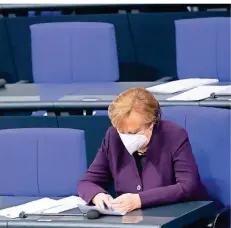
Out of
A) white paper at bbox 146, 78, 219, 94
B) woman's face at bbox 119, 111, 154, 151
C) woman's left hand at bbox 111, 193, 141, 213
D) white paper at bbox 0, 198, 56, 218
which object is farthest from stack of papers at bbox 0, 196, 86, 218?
white paper at bbox 146, 78, 219, 94

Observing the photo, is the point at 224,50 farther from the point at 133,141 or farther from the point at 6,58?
the point at 133,141

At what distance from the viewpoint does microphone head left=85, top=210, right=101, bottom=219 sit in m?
3.90

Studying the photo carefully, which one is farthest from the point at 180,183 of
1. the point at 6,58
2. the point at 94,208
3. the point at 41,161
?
the point at 6,58

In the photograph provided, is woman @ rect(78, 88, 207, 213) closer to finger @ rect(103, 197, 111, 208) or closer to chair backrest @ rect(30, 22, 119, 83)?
finger @ rect(103, 197, 111, 208)

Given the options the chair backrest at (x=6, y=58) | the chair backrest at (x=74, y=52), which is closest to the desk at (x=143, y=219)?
the chair backrest at (x=74, y=52)

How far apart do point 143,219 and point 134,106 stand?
1.72 ft

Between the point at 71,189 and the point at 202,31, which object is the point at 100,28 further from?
the point at 71,189

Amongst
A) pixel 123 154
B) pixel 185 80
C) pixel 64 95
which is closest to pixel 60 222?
pixel 123 154

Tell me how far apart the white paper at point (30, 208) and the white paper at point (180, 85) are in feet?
5.25

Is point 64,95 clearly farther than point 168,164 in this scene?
Yes

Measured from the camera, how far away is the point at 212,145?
14.7ft

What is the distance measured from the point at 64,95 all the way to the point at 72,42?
81 centimetres

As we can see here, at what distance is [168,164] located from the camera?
4238 mm

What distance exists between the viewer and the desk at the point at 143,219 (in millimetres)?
3762
